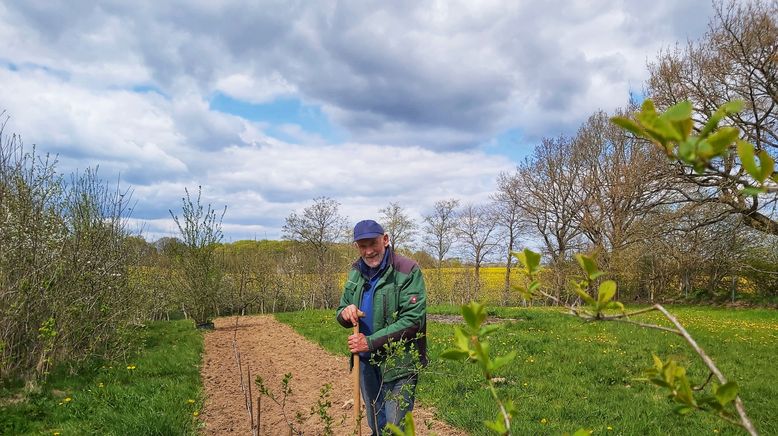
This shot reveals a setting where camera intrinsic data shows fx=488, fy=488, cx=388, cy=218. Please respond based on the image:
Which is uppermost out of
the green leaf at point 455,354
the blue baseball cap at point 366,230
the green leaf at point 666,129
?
the blue baseball cap at point 366,230

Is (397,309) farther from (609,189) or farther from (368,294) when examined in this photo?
(609,189)

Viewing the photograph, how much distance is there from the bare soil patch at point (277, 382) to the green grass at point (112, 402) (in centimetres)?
34

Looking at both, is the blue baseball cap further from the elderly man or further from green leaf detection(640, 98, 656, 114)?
green leaf detection(640, 98, 656, 114)

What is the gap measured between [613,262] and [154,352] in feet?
63.8

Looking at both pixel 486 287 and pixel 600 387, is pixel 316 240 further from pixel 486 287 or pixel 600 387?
pixel 600 387

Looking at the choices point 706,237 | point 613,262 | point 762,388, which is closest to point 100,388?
point 762,388

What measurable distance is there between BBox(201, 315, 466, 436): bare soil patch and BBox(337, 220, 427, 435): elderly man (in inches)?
15.2

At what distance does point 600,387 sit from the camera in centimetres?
689

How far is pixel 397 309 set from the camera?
3.73 meters

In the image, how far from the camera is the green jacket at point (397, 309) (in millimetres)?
3531

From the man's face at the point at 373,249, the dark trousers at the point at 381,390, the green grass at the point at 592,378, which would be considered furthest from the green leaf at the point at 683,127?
the dark trousers at the point at 381,390

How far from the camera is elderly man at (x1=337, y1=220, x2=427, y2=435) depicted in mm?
3547

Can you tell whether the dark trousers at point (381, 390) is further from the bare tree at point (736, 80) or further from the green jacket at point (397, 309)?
the bare tree at point (736, 80)

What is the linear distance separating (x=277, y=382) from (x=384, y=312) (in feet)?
15.9
